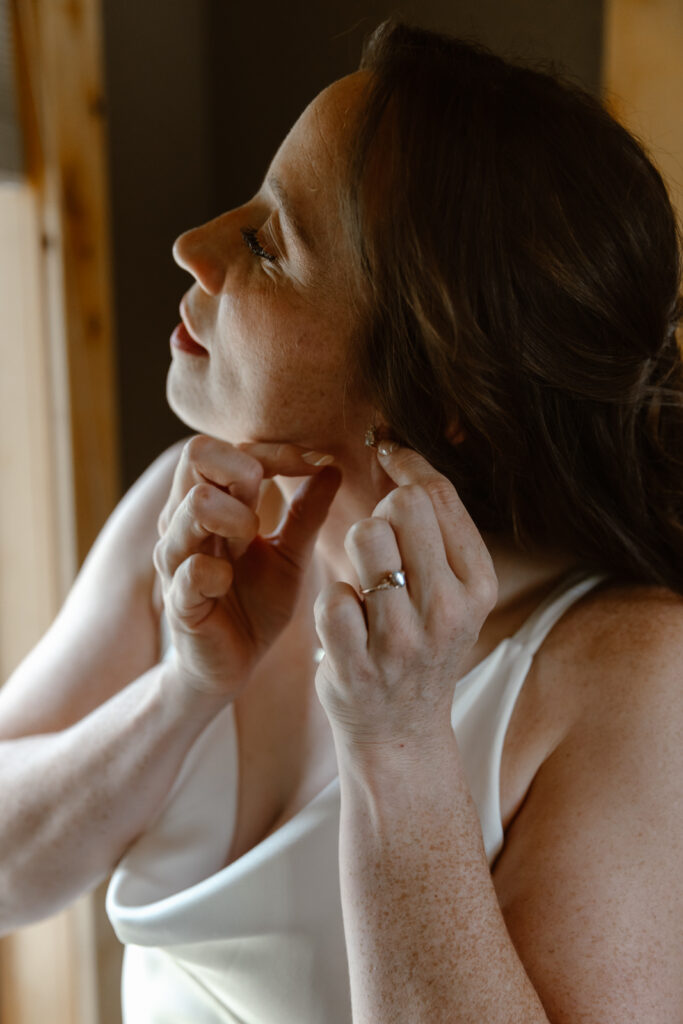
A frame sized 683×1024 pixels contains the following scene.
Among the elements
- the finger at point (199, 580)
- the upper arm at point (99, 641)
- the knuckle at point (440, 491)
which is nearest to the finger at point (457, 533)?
the knuckle at point (440, 491)

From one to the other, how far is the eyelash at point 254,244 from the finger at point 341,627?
14.5 inches

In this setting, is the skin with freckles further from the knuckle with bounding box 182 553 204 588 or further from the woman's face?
the knuckle with bounding box 182 553 204 588

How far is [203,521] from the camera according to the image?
34.4 inches

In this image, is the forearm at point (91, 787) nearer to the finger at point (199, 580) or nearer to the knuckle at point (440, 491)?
the finger at point (199, 580)

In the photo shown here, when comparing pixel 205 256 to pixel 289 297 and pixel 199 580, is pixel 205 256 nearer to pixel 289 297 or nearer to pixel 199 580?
pixel 289 297

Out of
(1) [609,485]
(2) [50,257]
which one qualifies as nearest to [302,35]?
(2) [50,257]

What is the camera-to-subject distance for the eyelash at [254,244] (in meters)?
0.91

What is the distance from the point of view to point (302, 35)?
163cm

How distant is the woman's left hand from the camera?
0.71 metres

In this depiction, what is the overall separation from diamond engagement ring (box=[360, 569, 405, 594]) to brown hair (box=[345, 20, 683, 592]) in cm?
22

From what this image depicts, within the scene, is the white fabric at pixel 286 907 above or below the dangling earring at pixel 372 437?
below

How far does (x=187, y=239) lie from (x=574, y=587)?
21.2 inches

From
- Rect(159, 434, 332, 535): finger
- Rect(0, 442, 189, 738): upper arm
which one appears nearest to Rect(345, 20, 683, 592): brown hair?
Rect(159, 434, 332, 535): finger

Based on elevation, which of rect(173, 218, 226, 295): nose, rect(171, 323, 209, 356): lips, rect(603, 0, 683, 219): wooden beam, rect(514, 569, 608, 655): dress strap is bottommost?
rect(514, 569, 608, 655): dress strap
